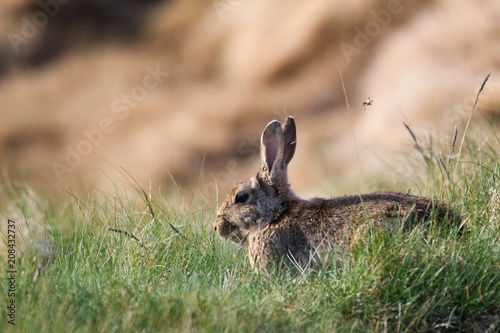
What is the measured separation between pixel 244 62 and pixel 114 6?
19.5ft

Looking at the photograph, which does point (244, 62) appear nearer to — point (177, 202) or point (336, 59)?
point (336, 59)

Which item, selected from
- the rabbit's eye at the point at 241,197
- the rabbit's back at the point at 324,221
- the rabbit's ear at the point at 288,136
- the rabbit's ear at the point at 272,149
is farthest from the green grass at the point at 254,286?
the rabbit's ear at the point at 288,136

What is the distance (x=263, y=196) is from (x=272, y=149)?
34cm

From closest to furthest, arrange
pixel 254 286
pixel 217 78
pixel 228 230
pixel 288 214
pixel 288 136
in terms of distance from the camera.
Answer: pixel 254 286 → pixel 288 214 → pixel 228 230 → pixel 288 136 → pixel 217 78

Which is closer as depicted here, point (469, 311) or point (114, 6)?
point (469, 311)

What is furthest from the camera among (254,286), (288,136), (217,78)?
(217,78)

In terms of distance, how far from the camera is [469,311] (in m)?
4.35

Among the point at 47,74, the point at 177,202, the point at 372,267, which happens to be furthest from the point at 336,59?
the point at 372,267

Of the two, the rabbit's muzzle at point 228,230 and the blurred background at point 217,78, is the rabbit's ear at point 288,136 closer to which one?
the rabbit's muzzle at point 228,230

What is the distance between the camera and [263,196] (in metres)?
6.05

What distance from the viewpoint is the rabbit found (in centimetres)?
516

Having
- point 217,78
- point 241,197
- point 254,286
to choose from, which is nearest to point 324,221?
point 241,197

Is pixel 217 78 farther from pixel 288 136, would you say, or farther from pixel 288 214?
pixel 288 214

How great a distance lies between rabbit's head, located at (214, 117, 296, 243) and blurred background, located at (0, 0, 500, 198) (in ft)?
28.5
